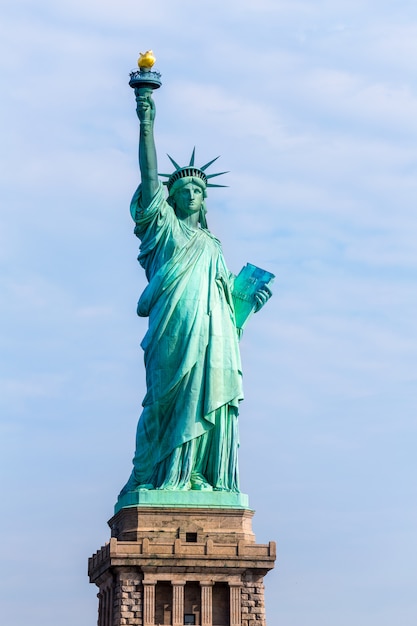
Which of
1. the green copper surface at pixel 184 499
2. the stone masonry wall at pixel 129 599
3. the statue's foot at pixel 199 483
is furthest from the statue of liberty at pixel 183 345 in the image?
the stone masonry wall at pixel 129 599

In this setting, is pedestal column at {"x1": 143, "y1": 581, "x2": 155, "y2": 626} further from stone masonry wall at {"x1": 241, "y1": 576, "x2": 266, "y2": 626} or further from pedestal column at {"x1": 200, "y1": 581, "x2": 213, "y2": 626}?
stone masonry wall at {"x1": 241, "y1": 576, "x2": 266, "y2": 626}

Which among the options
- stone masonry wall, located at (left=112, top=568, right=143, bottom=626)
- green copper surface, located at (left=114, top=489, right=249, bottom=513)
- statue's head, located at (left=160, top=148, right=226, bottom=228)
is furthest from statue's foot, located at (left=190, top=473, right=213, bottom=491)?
statue's head, located at (left=160, top=148, right=226, bottom=228)

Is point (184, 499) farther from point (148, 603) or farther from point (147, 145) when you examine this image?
point (147, 145)


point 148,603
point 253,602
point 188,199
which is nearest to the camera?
point 148,603

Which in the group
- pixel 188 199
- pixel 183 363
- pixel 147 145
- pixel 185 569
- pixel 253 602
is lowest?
pixel 253 602

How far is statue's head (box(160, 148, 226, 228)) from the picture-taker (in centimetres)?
4406

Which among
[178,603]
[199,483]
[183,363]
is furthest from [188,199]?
[178,603]

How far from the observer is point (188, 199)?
4406 cm

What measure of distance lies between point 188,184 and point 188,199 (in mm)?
363

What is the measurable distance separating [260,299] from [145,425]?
448cm

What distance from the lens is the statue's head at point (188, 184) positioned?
145 feet

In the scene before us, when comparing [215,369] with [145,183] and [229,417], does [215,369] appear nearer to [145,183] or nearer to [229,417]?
[229,417]

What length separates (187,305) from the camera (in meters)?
42.8

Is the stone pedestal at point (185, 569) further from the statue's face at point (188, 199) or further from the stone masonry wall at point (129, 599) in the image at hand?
the statue's face at point (188, 199)
